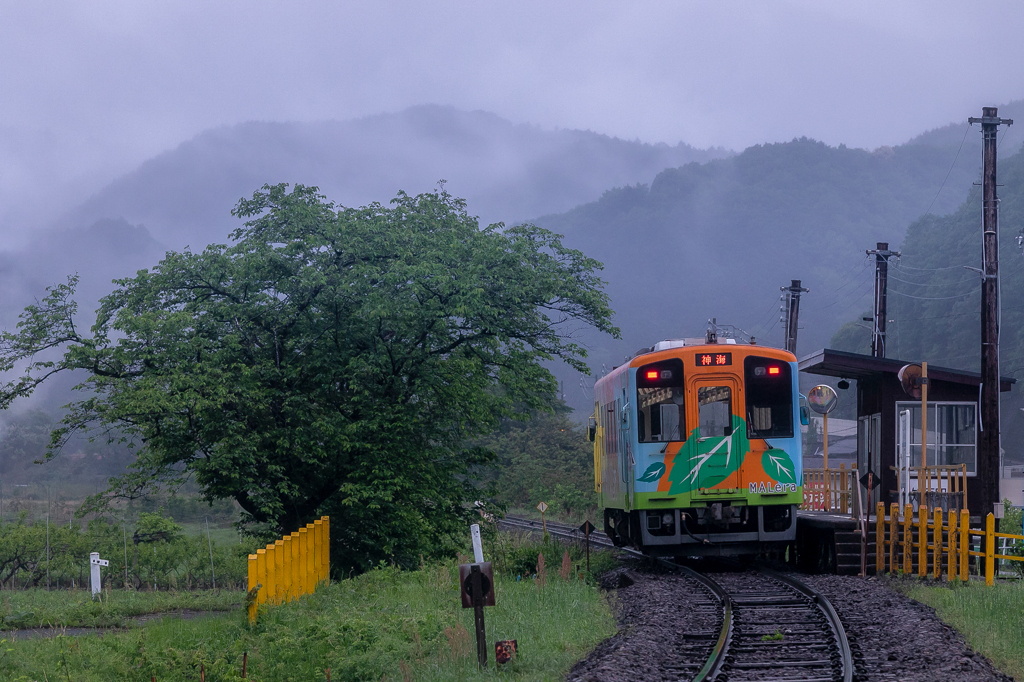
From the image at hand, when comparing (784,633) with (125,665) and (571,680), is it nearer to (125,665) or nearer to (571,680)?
(571,680)

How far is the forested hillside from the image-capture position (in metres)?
73.5

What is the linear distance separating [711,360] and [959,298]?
3011 inches

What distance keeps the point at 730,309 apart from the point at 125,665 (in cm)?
17445

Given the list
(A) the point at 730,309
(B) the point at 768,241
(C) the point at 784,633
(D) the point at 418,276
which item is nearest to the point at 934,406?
(D) the point at 418,276

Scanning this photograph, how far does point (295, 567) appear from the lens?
1355 centimetres

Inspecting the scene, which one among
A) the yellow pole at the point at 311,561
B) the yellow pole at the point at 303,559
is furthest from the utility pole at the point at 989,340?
the yellow pole at the point at 303,559

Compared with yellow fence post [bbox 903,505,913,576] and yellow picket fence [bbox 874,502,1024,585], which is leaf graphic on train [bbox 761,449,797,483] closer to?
yellow picket fence [bbox 874,502,1024,585]

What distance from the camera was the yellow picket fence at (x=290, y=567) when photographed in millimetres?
11477

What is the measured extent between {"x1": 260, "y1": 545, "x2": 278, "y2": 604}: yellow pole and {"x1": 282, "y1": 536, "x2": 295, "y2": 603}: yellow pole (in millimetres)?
425

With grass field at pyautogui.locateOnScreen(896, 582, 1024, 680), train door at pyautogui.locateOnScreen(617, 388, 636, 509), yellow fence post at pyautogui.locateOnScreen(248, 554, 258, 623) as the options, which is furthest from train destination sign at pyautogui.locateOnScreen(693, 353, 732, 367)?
yellow fence post at pyautogui.locateOnScreen(248, 554, 258, 623)

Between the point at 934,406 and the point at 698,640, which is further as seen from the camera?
the point at 934,406

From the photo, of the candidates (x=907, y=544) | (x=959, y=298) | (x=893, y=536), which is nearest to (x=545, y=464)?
(x=893, y=536)

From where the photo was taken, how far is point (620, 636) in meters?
9.98

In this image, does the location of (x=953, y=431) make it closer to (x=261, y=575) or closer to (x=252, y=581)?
(x=261, y=575)
